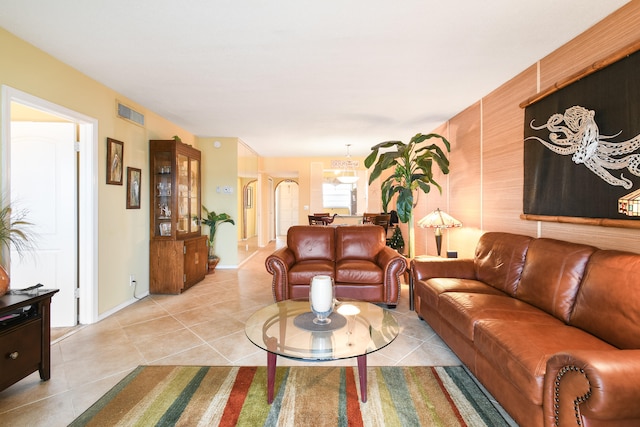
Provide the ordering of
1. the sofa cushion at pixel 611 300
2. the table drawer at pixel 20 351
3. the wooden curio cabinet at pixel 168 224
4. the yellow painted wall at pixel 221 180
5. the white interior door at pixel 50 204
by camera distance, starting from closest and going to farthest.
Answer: the sofa cushion at pixel 611 300
the table drawer at pixel 20 351
the white interior door at pixel 50 204
the wooden curio cabinet at pixel 168 224
the yellow painted wall at pixel 221 180

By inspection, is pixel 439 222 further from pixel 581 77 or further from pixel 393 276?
pixel 581 77

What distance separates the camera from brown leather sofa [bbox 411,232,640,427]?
3.78 ft

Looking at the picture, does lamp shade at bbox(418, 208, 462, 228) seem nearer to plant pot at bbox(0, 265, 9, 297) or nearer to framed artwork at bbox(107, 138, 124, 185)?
framed artwork at bbox(107, 138, 124, 185)

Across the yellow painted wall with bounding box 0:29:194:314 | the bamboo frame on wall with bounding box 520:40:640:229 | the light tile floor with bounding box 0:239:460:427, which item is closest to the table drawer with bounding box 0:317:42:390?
the light tile floor with bounding box 0:239:460:427

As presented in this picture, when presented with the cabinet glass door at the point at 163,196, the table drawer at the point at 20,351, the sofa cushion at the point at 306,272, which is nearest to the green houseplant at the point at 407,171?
the sofa cushion at the point at 306,272

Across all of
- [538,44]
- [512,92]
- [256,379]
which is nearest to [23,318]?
[256,379]

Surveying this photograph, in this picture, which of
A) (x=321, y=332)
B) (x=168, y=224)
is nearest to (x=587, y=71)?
(x=321, y=332)

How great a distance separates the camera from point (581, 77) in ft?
7.27

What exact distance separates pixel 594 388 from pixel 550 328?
72cm

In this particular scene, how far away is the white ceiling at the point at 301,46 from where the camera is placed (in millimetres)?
2012

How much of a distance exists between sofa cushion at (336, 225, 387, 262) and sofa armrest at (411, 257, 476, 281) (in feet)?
3.25

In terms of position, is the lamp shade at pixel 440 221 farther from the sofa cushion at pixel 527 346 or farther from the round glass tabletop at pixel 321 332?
the sofa cushion at pixel 527 346

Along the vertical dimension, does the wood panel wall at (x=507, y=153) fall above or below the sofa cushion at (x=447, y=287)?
above

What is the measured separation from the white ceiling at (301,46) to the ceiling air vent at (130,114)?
0.55 feet
